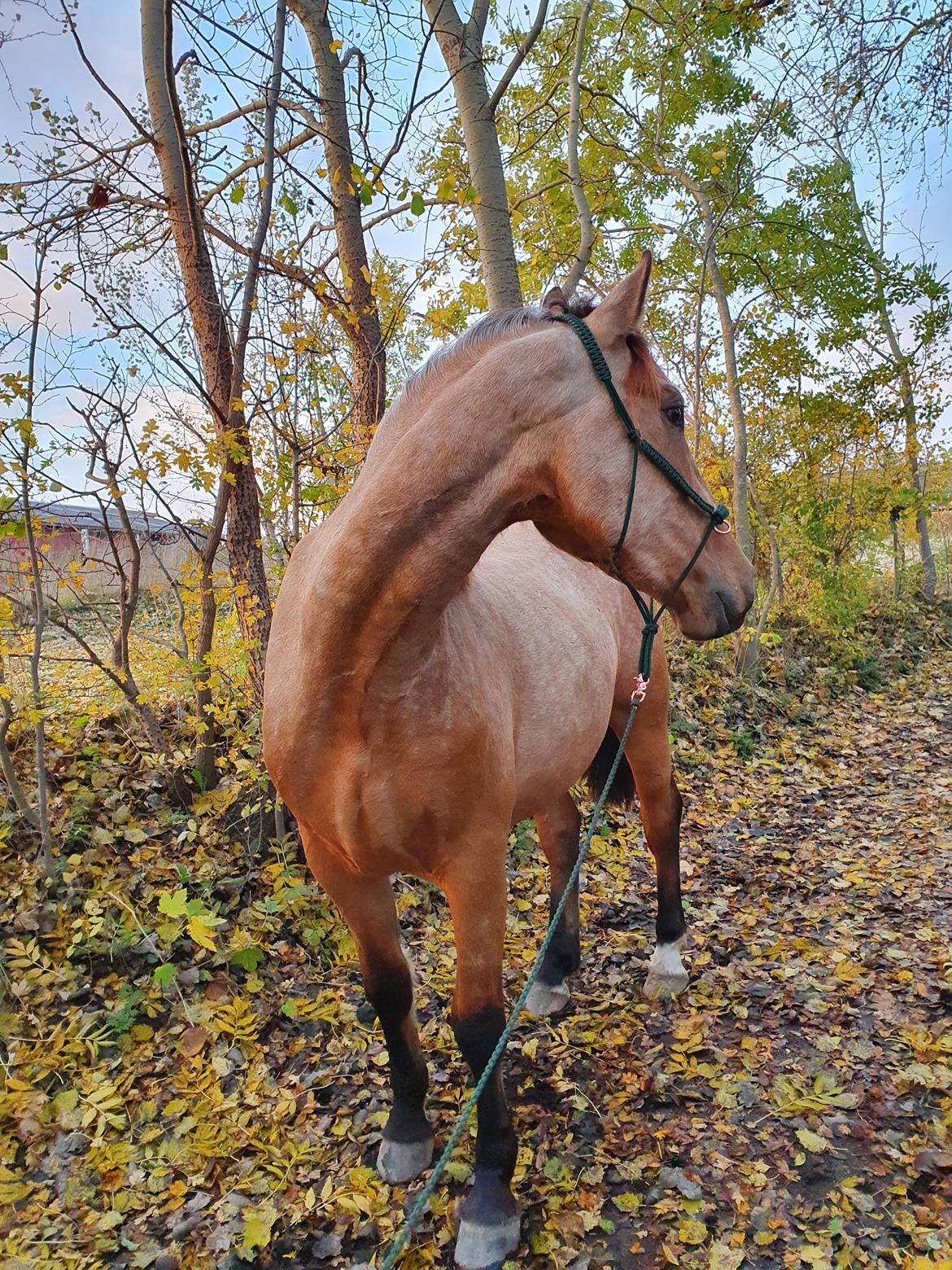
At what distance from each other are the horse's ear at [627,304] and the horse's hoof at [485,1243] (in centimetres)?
258

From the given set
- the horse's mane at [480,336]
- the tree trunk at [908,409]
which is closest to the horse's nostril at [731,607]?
the horse's mane at [480,336]

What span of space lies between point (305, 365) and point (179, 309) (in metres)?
0.79

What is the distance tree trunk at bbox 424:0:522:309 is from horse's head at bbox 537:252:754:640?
2655 millimetres

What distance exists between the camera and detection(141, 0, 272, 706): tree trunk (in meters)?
3.93

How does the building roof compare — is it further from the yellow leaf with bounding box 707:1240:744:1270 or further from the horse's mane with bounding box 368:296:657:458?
the yellow leaf with bounding box 707:1240:744:1270

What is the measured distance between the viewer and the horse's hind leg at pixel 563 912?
324 centimetres

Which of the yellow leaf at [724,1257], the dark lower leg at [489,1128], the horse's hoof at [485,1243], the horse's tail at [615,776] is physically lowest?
the yellow leaf at [724,1257]

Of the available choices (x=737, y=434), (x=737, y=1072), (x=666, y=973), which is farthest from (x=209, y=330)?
(x=737, y=434)

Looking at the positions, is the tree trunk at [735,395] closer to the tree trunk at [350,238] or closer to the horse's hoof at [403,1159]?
the tree trunk at [350,238]

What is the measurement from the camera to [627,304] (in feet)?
5.49

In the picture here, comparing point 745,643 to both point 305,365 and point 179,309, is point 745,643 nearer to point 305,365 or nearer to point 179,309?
point 305,365

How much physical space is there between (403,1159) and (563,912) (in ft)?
4.51

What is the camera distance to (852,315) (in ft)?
28.3

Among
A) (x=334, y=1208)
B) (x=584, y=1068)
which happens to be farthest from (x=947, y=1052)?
(x=334, y=1208)
